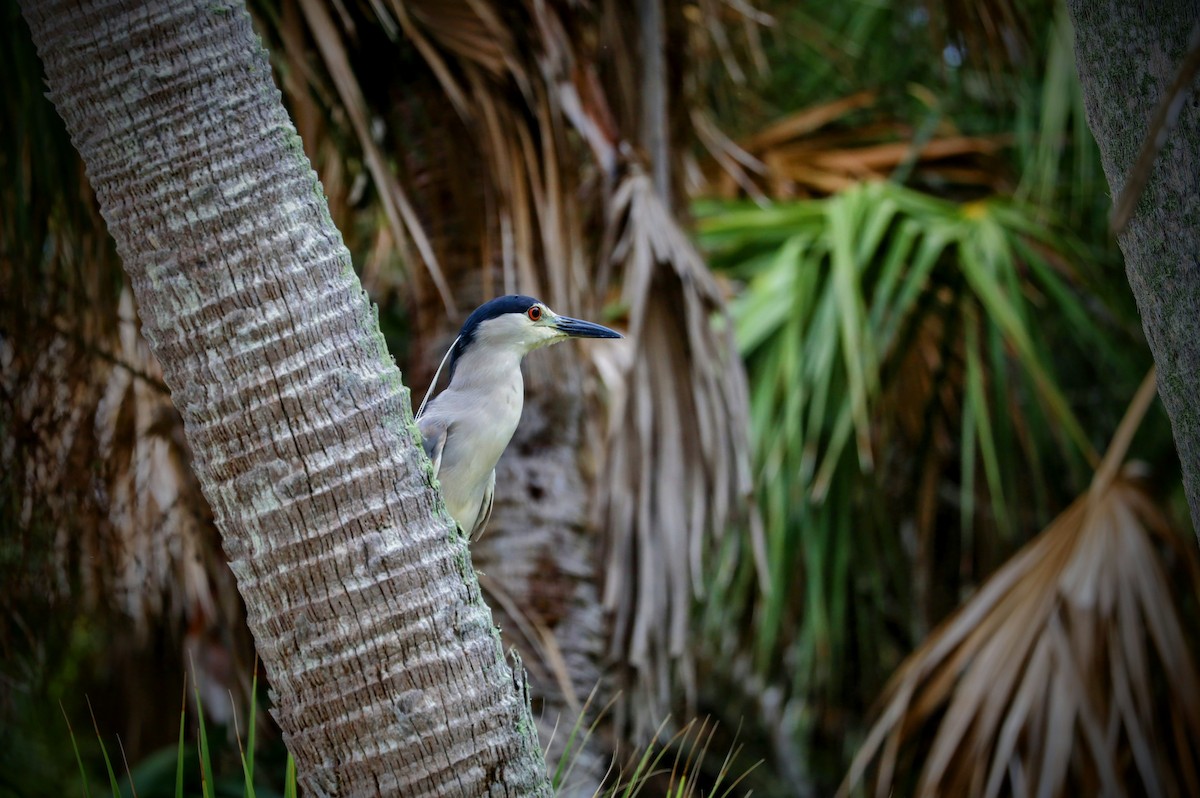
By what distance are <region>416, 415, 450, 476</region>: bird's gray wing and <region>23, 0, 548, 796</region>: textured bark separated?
88cm

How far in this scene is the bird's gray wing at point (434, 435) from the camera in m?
2.42

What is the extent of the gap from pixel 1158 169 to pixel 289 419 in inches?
45.7

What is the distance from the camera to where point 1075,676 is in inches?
107

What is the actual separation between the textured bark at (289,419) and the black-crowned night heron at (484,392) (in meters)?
0.93

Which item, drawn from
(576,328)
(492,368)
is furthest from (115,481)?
(576,328)

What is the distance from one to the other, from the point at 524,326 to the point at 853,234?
1342 mm

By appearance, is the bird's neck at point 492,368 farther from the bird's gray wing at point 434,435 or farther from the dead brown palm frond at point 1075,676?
the dead brown palm frond at point 1075,676

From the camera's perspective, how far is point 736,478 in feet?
9.23

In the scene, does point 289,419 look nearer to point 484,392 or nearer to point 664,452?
point 484,392

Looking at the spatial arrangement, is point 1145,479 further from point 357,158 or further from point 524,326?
point 357,158

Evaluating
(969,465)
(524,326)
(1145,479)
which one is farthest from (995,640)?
(524,326)

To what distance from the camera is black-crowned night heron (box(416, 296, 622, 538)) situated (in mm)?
2475

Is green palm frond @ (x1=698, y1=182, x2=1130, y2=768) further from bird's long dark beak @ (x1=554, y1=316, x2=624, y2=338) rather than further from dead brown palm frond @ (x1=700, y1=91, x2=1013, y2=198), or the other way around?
bird's long dark beak @ (x1=554, y1=316, x2=624, y2=338)

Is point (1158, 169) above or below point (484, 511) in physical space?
→ above
